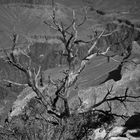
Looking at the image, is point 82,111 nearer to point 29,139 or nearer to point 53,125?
point 53,125

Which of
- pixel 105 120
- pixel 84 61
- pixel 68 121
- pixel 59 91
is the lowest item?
pixel 105 120

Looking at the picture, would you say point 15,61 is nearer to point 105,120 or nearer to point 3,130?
point 3,130

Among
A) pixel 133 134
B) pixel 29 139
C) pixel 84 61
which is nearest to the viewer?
pixel 29 139

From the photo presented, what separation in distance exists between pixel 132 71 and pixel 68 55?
10.3 metres

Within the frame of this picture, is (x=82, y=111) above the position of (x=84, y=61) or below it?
below

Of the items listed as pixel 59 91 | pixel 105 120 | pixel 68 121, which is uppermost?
pixel 59 91

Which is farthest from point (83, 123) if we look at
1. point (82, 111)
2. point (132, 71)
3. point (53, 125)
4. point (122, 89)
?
point (132, 71)

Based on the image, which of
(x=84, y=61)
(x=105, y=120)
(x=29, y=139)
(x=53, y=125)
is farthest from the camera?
(x=105, y=120)

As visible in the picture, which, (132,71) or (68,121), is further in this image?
(132,71)

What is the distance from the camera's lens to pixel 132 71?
2339 centimetres

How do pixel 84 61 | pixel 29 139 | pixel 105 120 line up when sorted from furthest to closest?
pixel 105 120, pixel 84 61, pixel 29 139

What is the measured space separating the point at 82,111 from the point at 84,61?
2.58m

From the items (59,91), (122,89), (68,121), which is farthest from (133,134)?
(122,89)

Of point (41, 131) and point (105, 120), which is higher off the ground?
point (41, 131)
